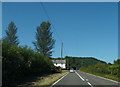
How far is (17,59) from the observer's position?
15516mm

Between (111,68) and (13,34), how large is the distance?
28312 mm

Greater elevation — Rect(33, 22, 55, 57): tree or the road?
Rect(33, 22, 55, 57): tree

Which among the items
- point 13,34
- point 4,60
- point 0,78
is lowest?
point 0,78

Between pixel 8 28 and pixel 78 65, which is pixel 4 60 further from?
pixel 78 65

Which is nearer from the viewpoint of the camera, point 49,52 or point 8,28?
point 8,28

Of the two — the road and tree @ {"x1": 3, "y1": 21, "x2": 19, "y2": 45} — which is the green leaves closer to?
tree @ {"x1": 3, "y1": 21, "x2": 19, "y2": 45}

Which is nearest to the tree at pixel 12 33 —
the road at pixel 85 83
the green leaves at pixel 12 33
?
the green leaves at pixel 12 33

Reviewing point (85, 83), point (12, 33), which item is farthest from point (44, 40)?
point (85, 83)

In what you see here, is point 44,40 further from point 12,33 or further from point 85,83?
point 85,83

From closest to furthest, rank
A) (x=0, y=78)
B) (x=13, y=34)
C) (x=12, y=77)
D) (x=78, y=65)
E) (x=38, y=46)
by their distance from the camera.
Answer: (x=0, y=78)
(x=12, y=77)
(x=13, y=34)
(x=38, y=46)
(x=78, y=65)

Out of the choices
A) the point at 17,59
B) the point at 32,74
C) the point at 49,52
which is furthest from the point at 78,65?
the point at 17,59

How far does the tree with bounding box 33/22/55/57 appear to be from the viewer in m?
53.4

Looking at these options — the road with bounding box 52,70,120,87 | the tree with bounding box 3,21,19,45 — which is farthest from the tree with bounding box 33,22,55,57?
the road with bounding box 52,70,120,87

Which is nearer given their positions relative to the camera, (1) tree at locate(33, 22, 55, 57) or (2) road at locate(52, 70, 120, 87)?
(2) road at locate(52, 70, 120, 87)
